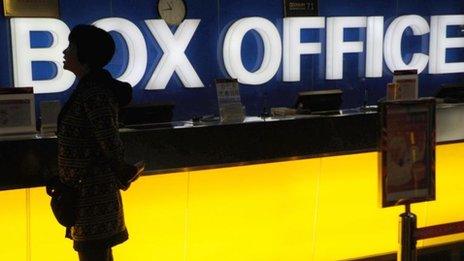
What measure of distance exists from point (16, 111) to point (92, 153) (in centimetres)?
134

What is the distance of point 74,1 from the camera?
5395mm

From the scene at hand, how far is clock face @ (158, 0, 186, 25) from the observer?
5766mm

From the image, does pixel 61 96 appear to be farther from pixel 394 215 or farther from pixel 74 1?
pixel 394 215

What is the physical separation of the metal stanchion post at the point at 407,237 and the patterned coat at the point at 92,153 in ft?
4.82

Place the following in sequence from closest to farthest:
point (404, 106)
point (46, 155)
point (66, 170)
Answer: point (66, 170) < point (404, 106) < point (46, 155)

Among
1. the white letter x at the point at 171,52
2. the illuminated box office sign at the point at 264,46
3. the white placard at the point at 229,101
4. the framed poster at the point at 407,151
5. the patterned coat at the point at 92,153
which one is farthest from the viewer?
the white letter x at the point at 171,52

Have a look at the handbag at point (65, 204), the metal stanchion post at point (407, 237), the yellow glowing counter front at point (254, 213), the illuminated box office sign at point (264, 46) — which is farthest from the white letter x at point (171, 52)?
the metal stanchion post at point (407, 237)

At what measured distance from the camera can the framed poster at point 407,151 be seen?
3.20 meters

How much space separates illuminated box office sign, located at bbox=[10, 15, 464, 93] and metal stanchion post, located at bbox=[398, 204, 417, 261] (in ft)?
10.2

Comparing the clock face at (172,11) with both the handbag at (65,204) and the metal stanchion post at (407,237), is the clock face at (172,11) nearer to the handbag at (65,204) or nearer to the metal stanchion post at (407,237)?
the handbag at (65,204)

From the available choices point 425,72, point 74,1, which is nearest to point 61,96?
point 74,1

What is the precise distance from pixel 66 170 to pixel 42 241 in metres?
1.20

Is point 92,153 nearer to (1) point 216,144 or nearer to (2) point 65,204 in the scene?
(2) point 65,204

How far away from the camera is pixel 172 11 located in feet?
19.1
